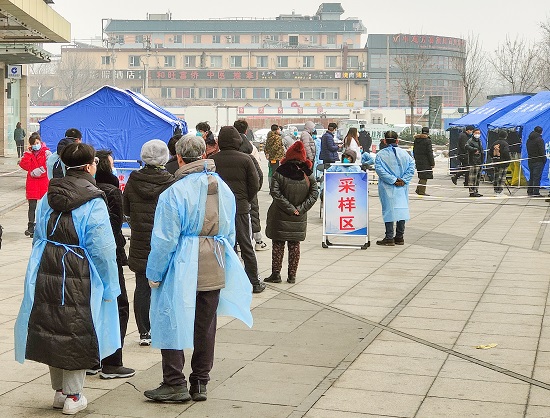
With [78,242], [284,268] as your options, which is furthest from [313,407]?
[284,268]

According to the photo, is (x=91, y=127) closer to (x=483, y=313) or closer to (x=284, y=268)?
(x=284, y=268)

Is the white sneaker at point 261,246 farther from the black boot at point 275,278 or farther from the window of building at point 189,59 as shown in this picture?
the window of building at point 189,59

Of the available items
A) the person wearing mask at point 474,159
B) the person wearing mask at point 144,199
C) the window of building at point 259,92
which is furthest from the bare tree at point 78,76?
the person wearing mask at point 144,199

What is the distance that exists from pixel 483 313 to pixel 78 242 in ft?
16.4

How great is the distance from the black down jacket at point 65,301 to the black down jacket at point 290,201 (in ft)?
18.6

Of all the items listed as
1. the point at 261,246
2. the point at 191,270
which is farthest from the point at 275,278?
the point at 191,270

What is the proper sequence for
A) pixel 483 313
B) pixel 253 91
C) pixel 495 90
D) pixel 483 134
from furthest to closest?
1. pixel 495 90
2. pixel 253 91
3. pixel 483 134
4. pixel 483 313

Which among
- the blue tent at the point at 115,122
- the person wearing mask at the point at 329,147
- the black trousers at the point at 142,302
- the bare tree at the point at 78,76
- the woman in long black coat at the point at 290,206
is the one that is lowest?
the black trousers at the point at 142,302

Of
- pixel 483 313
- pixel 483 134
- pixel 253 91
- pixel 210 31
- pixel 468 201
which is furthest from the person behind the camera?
pixel 210 31

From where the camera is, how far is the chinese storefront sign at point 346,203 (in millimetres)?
15539

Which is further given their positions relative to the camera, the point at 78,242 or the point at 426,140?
the point at 426,140

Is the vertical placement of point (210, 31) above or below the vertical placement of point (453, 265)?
above

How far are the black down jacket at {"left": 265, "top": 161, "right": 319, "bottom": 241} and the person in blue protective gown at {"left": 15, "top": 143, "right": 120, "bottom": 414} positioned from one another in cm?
553

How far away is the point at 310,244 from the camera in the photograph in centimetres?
1595
